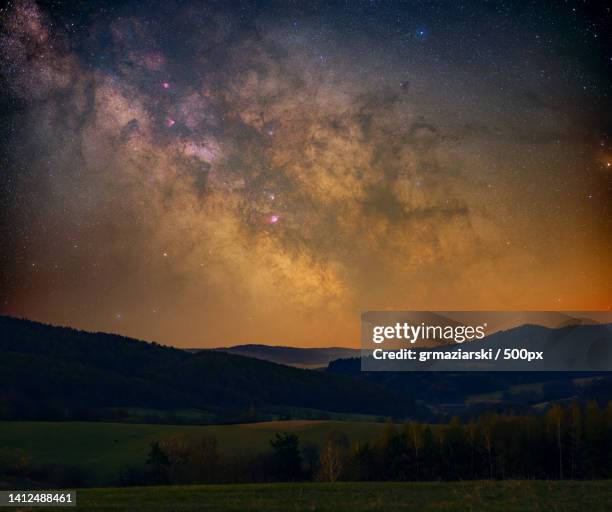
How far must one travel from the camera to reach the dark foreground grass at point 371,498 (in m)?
25.5

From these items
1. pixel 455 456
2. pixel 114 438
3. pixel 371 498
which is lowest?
pixel 114 438

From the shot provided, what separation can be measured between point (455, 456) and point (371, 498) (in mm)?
52966

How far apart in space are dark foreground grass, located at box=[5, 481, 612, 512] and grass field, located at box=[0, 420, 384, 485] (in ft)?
297

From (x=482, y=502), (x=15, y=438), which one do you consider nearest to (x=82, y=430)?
(x=15, y=438)

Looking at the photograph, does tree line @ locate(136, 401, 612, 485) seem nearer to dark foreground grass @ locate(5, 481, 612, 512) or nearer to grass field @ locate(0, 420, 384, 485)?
grass field @ locate(0, 420, 384, 485)

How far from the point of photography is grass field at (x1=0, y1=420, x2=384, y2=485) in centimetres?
13150

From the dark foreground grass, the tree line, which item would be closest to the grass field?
the tree line

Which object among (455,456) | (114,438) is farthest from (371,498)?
(114,438)

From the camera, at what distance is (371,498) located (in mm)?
29094

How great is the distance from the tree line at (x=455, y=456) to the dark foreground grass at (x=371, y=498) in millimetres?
39064

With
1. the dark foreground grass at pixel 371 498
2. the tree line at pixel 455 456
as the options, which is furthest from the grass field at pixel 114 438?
the dark foreground grass at pixel 371 498

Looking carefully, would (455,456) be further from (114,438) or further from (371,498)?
(114,438)

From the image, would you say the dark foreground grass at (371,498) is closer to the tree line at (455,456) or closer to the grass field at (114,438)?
the tree line at (455,456)

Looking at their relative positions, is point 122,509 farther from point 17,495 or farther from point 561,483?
point 561,483
